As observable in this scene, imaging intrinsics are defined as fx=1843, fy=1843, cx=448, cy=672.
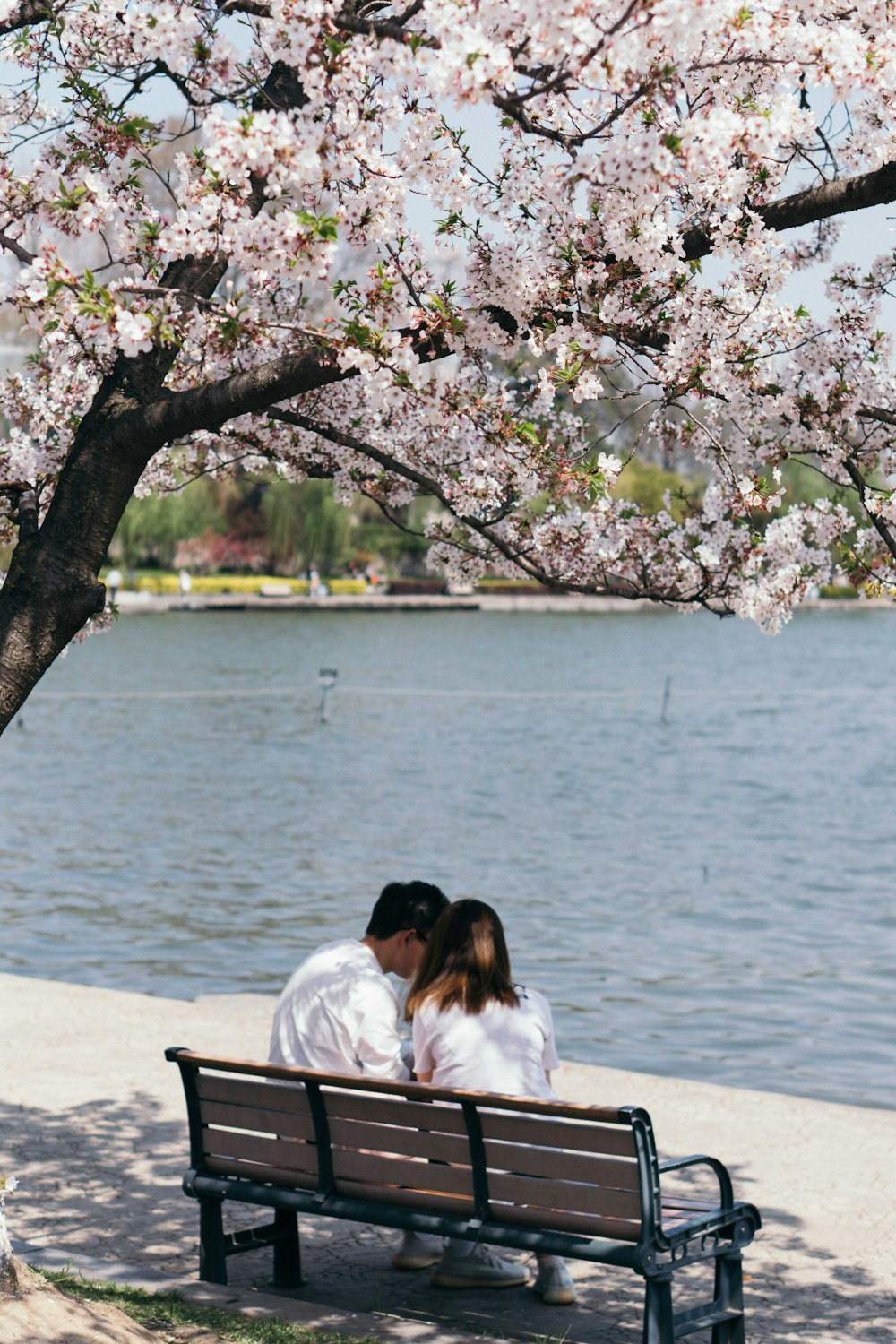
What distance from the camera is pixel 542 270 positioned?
589 centimetres

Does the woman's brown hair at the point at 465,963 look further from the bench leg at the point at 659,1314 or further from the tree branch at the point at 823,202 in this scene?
the tree branch at the point at 823,202

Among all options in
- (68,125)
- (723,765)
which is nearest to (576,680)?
(723,765)

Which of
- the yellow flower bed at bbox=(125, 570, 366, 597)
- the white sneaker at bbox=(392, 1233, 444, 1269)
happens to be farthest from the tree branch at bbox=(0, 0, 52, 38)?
the yellow flower bed at bbox=(125, 570, 366, 597)

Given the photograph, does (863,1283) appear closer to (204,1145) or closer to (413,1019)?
(413,1019)

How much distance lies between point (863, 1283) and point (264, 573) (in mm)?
121058

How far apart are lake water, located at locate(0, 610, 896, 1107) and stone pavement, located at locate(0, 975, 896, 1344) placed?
2494 mm

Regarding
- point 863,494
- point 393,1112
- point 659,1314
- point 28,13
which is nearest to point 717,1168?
point 659,1314

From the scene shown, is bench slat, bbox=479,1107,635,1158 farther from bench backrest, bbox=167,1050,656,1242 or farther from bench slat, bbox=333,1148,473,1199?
bench slat, bbox=333,1148,473,1199

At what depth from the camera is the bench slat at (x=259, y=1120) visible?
20.1ft

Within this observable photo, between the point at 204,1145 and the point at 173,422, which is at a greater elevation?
the point at 173,422

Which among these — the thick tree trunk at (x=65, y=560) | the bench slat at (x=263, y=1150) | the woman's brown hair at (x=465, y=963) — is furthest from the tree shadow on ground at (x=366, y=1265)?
the thick tree trunk at (x=65, y=560)

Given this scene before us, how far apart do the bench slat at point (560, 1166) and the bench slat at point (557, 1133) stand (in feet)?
0.08

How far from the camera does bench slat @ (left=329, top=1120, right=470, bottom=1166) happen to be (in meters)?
5.82

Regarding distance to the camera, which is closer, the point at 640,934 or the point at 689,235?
the point at 689,235
